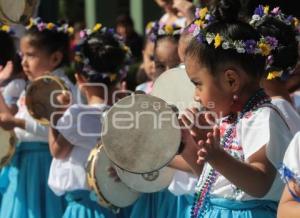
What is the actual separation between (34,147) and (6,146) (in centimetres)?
46

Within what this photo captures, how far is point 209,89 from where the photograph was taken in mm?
2424

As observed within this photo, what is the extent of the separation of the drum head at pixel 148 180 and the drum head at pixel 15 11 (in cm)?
79

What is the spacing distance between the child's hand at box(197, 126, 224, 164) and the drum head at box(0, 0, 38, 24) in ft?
4.07

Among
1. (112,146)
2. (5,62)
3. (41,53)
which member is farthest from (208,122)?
(5,62)

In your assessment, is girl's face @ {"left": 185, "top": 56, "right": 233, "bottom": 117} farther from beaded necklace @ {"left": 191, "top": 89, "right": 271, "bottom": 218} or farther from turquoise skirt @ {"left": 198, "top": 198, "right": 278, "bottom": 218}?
turquoise skirt @ {"left": 198, "top": 198, "right": 278, "bottom": 218}

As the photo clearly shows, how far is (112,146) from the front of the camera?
246cm

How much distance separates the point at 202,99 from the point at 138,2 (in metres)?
8.75

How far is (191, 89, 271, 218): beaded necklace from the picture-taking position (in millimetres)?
2467

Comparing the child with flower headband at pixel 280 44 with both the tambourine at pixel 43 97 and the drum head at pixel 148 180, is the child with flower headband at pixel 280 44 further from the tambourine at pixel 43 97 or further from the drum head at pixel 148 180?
the tambourine at pixel 43 97

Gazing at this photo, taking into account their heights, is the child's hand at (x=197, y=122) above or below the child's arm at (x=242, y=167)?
above

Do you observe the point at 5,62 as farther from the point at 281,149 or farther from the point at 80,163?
the point at 281,149

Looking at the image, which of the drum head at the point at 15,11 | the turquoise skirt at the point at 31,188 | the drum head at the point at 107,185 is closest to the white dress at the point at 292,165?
the drum head at the point at 107,185

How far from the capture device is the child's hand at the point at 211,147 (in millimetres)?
2197

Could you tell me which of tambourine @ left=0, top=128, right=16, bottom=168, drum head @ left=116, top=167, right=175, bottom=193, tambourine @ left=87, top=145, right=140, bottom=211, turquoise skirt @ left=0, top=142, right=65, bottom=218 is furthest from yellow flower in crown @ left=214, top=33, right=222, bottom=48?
turquoise skirt @ left=0, top=142, right=65, bottom=218
